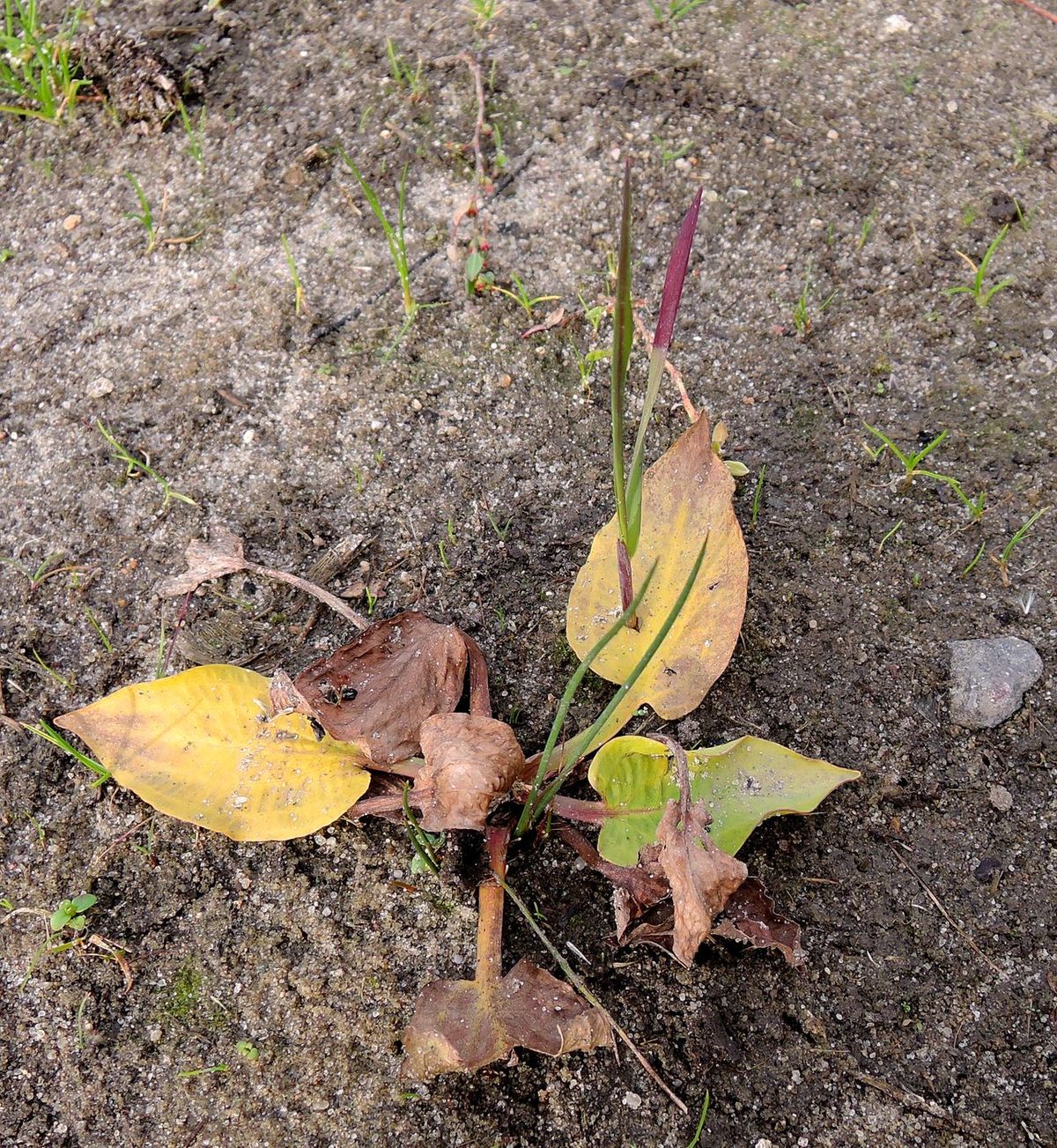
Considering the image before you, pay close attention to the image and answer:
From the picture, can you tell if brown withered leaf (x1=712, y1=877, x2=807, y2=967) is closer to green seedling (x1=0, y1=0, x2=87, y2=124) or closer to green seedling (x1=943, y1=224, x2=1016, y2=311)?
green seedling (x1=943, y1=224, x2=1016, y2=311)

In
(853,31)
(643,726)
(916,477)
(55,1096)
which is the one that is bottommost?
(55,1096)

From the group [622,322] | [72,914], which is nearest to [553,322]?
[622,322]

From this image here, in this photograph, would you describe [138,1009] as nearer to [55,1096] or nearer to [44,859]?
[55,1096]

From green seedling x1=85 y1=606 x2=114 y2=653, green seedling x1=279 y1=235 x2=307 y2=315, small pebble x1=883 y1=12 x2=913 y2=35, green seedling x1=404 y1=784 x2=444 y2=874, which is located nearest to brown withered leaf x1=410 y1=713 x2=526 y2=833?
green seedling x1=404 y1=784 x2=444 y2=874

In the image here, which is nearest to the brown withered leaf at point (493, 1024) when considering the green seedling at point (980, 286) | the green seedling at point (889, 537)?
the green seedling at point (889, 537)

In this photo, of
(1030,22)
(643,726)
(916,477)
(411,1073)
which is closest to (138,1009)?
(411,1073)
